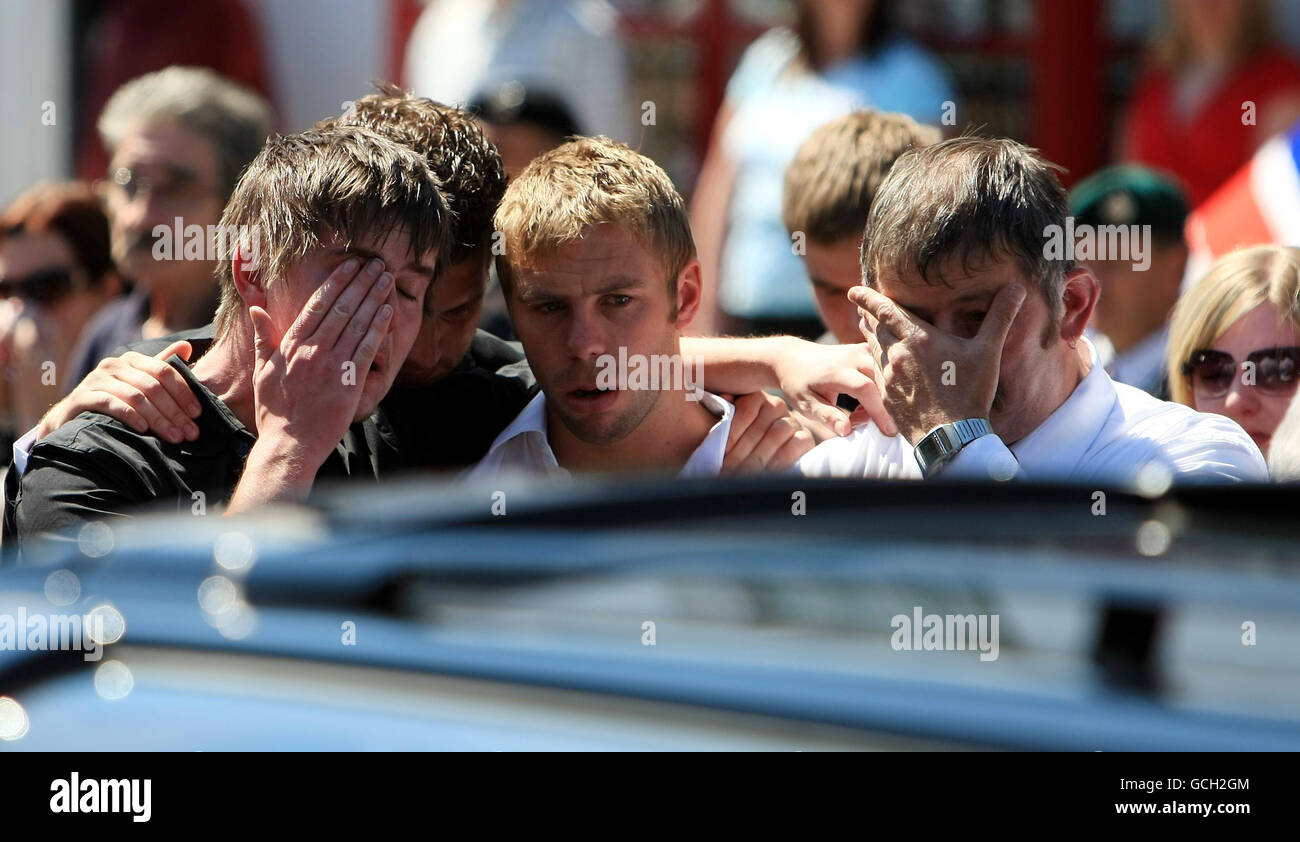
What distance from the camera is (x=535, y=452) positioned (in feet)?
9.23

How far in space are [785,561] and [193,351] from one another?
1425 mm

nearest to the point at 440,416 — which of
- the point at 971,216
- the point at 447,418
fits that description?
the point at 447,418

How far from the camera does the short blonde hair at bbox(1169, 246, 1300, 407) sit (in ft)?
9.29

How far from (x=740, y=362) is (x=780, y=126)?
211cm

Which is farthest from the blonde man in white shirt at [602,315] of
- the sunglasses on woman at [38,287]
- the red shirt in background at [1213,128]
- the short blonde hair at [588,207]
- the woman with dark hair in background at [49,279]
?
the red shirt in background at [1213,128]

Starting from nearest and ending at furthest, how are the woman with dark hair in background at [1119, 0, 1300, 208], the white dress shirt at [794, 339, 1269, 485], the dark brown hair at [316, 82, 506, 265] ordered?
the white dress shirt at [794, 339, 1269, 485]
the dark brown hair at [316, 82, 506, 265]
the woman with dark hair in background at [1119, 0, 1300, 208]

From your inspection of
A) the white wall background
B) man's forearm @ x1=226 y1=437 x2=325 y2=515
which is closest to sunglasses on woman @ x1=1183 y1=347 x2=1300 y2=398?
man's forearm @ x1=226 y1=437 x2=325 y2=515

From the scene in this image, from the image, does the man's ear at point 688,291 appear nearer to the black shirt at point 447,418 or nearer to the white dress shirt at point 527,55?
the black shirt at point 447,418

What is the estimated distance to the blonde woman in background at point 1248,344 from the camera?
2797 millimetres

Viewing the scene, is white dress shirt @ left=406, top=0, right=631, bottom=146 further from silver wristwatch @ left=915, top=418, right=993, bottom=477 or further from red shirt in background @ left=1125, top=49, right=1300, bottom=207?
silver wristwatch @ left=915, top=418, right=993, bottom=477

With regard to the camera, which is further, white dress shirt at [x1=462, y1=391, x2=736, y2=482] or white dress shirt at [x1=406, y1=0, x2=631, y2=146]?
white dress shirt at [x1=406, y1=0, x2=631, y2=146]

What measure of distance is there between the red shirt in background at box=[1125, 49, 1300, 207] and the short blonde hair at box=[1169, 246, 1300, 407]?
10.3ft

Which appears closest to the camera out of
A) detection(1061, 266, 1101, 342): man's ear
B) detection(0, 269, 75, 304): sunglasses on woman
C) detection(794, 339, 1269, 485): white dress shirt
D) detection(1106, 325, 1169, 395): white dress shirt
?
detection(794, 339, 1269, 485): white dress shirt

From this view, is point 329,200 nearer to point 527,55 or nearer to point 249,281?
point 249,281
